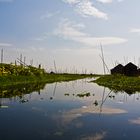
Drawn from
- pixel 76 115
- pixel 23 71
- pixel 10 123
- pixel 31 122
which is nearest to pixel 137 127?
pixel 76 115

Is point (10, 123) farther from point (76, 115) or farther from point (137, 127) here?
point (137, 127)

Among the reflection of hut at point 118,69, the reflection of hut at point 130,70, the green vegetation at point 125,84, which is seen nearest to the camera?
the green vegetation at point 125,84

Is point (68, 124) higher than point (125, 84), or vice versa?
point (125, 84)

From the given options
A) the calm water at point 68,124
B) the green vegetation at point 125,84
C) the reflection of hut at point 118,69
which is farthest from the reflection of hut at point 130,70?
the calm water at point 68,124

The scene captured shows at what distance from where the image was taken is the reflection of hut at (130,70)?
74.6 m

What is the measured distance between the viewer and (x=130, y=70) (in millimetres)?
A: 74875

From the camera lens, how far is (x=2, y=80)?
3944cm

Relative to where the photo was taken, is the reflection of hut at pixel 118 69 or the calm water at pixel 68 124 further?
the reflection of hut at pixel 118 69

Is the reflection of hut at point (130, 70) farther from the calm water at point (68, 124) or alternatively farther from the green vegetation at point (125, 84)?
the calm water at point (68, 124)

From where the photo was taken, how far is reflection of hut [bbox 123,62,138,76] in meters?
74.6

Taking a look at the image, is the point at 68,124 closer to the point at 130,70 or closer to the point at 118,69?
the point at 130,70

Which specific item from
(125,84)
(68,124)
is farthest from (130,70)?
(68,124)

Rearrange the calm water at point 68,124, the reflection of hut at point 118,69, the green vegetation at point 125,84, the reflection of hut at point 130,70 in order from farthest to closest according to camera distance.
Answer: the reflection of hut at point 118,69 < the reflection of hut at point 130,70 < the green vegetation at point 125,84 < the calm water at point 68,124

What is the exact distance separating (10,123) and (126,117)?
7038 millimetres
